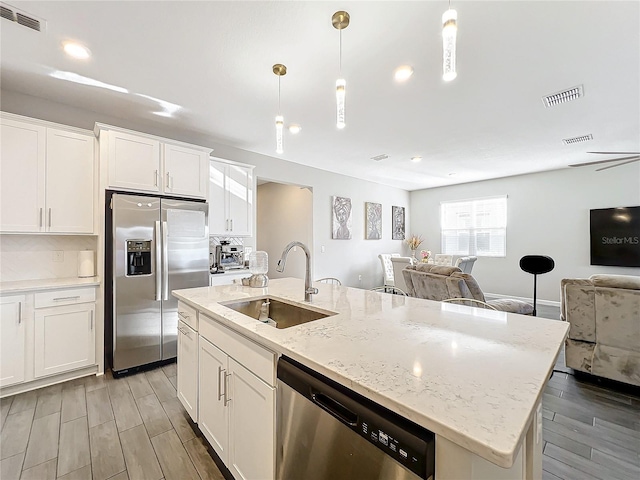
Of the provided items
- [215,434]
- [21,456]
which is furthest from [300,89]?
[21,456]

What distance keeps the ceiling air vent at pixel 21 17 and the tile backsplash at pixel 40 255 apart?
1901mm

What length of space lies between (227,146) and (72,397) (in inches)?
131

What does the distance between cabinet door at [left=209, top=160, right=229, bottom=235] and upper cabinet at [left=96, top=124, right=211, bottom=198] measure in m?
0.26

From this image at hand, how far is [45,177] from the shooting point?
8.58ft

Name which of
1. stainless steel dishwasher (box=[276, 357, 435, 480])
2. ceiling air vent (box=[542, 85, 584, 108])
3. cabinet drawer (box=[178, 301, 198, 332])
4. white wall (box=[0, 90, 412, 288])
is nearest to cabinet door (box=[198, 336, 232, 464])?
cabinet drawer (box=[178, 301, 198, 332])

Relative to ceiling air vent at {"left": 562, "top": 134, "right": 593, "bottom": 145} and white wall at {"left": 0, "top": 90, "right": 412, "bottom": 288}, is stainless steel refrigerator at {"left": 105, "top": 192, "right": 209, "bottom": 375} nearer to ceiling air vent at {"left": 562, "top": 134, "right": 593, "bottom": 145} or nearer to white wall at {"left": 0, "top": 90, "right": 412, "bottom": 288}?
white wall at {"left": 0, "top": 90, "right": 412, "bottom": 288}

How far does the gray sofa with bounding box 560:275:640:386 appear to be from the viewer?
2.34 m

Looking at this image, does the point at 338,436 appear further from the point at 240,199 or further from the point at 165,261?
the point at 240,199

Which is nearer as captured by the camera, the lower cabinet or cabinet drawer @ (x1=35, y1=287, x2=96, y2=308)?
the lower cabinet

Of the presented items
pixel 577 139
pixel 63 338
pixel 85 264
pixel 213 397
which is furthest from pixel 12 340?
pixel 577 139

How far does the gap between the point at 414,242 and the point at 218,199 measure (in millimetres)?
5242

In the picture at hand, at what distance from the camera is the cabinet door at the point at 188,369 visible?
1.80 meters

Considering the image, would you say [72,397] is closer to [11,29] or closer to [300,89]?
[11,29]

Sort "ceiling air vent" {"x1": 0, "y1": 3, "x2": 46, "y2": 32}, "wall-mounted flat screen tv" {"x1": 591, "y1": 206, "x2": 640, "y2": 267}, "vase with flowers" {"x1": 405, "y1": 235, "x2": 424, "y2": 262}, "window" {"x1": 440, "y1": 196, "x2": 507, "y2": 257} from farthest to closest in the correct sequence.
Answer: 1. "vase with flowers" {"x1": 405, "y1": 235, "x2": 424, "y2": 262}
2. "window" {"x1": 440, "y1": 196, "x2": 507, "y2": 257}
3. "wall-mounted flat screen tv" {"x1": 591, "y1": 206, "x2": 640, "y2": 267}
4. "ceiling air vent" {"x1": 0, "y1": 3, "x2": 46, "y2": 32}
